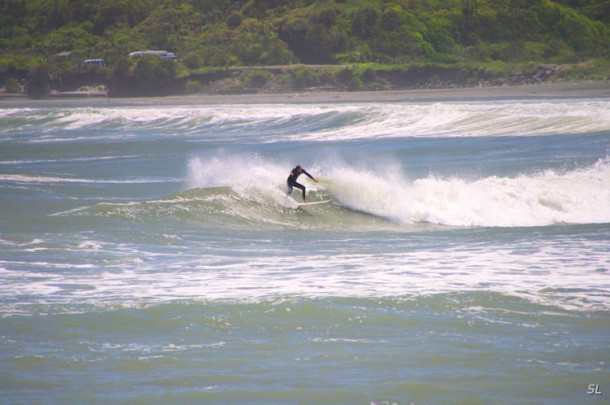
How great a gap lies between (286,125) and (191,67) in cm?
5262

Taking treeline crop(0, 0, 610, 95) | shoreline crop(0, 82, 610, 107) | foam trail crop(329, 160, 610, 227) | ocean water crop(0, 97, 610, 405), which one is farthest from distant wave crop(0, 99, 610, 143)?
treeline crop(0, 0, 610, 95)

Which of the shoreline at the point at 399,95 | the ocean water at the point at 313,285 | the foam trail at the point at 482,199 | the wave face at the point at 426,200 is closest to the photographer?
the ocean water at the point at 313,285

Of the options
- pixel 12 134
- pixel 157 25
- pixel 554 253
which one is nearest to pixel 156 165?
pixel 554 253

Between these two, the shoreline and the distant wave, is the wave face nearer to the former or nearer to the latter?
the distant wave

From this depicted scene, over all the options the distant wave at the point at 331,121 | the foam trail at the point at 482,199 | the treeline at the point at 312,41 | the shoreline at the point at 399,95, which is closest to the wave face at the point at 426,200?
the foam trail at the point at 482,199

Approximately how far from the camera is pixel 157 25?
11531 centimetres

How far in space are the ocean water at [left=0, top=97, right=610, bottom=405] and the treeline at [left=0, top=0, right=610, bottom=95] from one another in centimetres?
6500

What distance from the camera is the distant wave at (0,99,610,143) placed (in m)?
36.8

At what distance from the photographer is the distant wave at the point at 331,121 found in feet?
121

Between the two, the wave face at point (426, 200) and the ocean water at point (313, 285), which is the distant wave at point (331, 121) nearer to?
the ocean water at point (313, 285)

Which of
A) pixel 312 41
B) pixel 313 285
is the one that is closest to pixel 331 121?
pixel 313 285

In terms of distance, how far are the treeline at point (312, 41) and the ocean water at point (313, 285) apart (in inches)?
2559

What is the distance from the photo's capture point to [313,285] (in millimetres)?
10711

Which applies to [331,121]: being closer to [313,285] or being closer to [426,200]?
[426,200]
